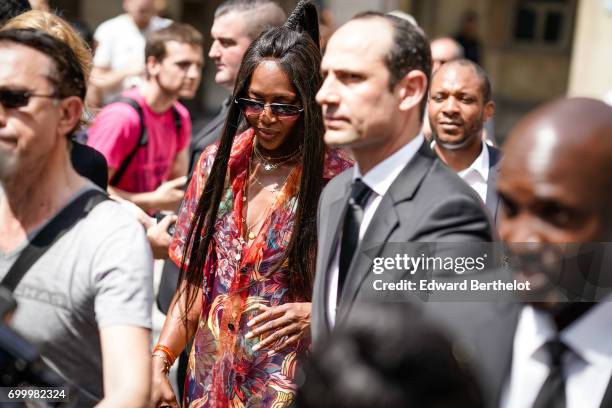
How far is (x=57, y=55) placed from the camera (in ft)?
8.64

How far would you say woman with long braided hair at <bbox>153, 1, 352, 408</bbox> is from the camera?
339 centimetres

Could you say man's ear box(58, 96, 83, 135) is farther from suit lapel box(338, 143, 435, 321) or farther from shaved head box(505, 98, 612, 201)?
shaved head box(505, 98, 612, 201)

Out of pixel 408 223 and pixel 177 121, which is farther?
pixel 177 121

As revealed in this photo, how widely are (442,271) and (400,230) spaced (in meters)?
0.17

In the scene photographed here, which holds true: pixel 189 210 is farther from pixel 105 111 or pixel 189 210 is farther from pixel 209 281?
pixel 105 111

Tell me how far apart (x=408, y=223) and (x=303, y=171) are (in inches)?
35.7

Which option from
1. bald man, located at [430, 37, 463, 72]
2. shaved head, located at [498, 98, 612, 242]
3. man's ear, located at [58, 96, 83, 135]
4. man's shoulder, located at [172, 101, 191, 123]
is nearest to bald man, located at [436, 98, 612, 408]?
shaved head, located at [498, 98, 612, 242]

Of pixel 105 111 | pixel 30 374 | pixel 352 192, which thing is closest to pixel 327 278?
pixel 352 192

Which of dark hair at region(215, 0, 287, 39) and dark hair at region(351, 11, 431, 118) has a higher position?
dark hair at region(351, 11, 431, 118)

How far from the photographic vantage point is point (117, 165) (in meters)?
5.14

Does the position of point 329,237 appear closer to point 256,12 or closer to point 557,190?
point 557,190

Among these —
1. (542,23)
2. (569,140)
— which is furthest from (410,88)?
(542,23)

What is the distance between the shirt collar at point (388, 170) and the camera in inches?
108

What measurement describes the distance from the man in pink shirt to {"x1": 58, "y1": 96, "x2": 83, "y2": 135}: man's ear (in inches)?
85.3
